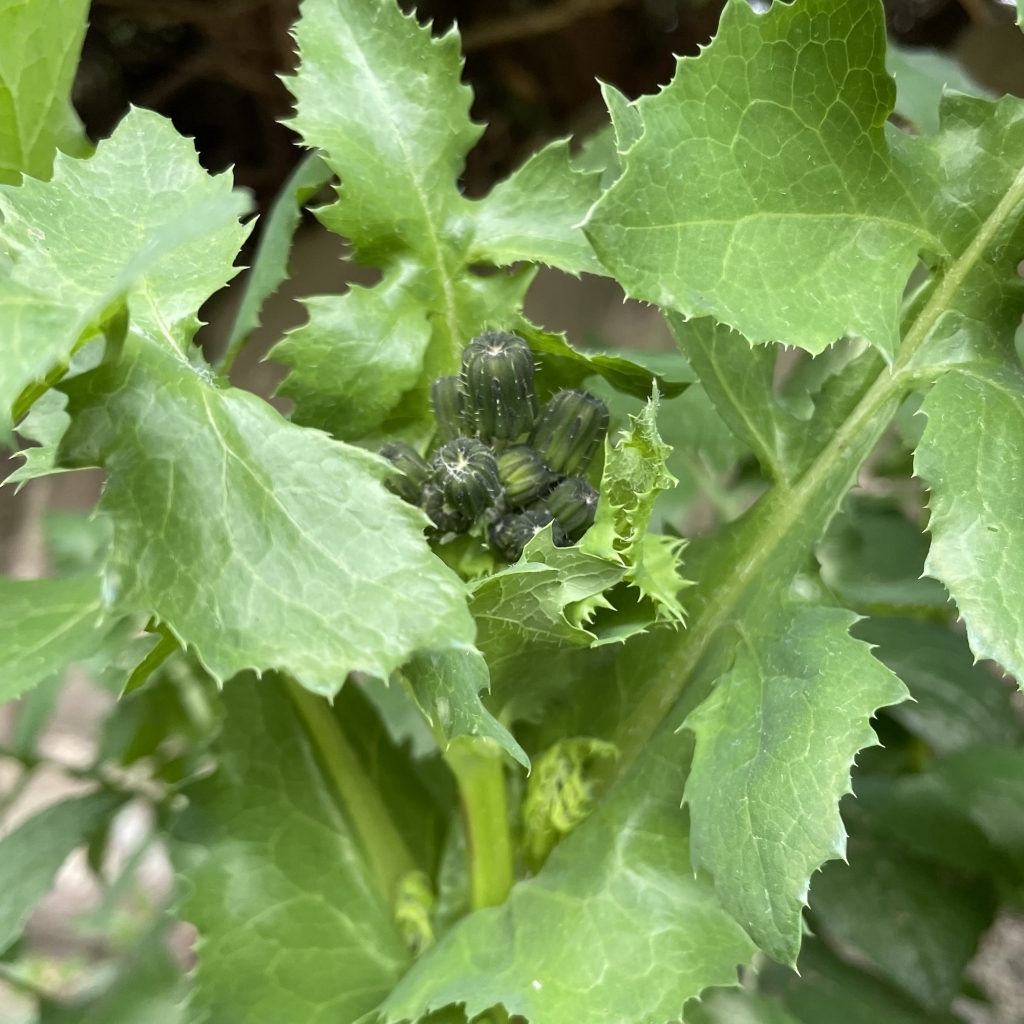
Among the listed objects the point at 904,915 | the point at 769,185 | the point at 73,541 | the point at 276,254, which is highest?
the point at 769,185

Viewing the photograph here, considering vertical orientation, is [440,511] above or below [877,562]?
above

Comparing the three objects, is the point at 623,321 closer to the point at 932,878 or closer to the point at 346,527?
the point at 932,878

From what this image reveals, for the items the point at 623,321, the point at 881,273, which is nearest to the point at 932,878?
the point at 881,273

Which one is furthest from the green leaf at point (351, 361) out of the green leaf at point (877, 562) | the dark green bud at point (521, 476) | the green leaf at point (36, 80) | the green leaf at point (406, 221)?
the green leaf at point (877, 562)

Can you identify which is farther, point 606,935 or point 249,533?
point 606,935

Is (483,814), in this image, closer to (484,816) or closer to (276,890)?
(484,816)

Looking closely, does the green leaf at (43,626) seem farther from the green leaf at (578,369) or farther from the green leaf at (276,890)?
the green leaf at (578,369)

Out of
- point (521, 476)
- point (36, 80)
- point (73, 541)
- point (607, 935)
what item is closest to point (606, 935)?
point (607, 935)
